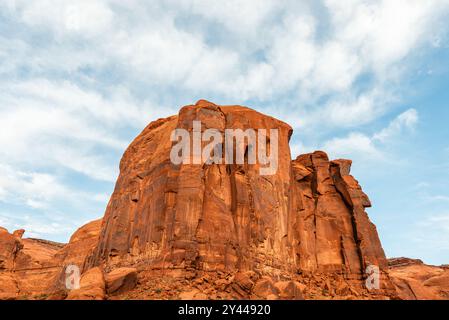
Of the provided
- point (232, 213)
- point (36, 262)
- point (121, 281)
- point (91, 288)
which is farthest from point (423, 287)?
point (36, 262)

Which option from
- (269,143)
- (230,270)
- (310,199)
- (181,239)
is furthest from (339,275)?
(181,239)

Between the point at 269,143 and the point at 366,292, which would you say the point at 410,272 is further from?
the point at 269,143

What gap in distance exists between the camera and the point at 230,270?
32.3 meters

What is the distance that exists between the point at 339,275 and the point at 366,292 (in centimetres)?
328

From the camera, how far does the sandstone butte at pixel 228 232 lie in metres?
30.3

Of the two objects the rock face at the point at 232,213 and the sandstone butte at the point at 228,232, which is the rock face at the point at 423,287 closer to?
the sandstone butte at the point at 228,232

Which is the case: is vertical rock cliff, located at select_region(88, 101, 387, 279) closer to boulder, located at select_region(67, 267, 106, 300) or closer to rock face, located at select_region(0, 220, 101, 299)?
boulder, located at select_region(67, 267, 106, 300)

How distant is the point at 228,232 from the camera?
3409cm

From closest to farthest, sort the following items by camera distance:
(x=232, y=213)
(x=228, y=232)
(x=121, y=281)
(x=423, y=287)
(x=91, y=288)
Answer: (x=91, y=288) → (x=121, y=281) → (x=228, y=232) → (x=232, y=213) → (x=423, y=287)

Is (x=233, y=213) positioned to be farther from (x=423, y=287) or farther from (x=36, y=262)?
(x=36, y=262)

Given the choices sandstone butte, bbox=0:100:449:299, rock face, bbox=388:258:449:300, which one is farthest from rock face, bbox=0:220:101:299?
rock face, bbox=388:258:449:300

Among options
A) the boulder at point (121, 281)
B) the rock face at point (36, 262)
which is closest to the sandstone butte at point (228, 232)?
the boulder at point (121, 281)

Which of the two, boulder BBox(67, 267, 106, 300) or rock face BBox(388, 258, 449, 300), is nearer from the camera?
boulder BBox(67, 267, 106, 300)

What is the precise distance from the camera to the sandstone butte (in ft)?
99.6
